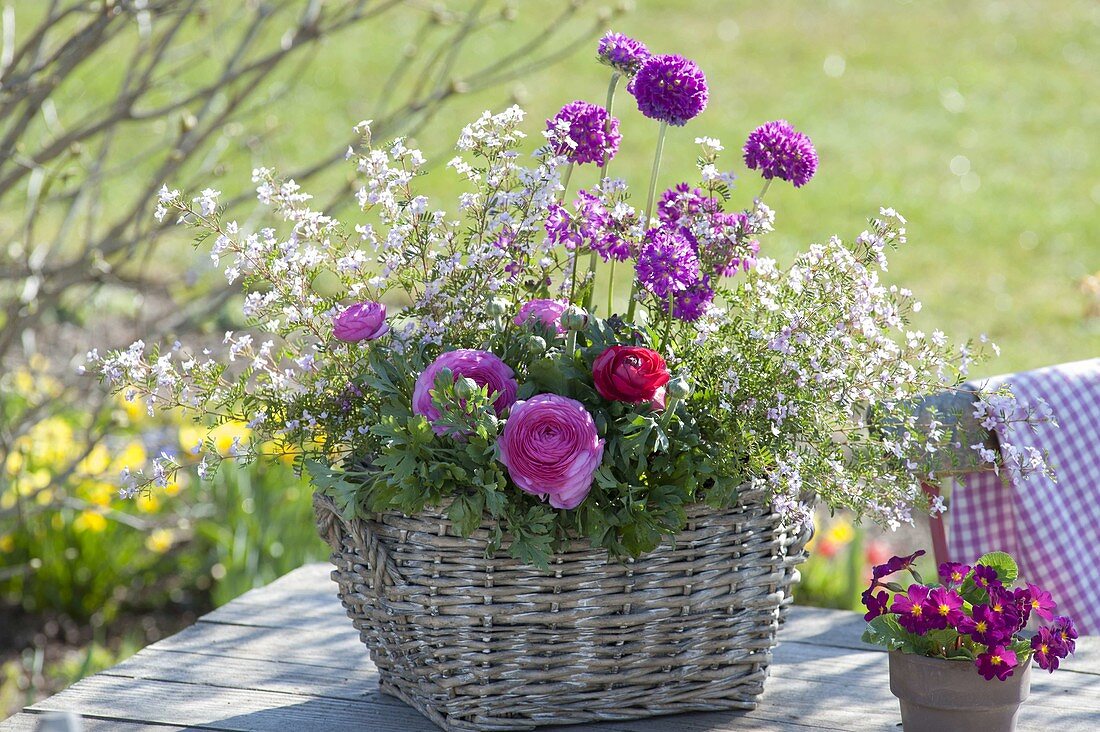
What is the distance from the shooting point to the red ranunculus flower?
49.3 inches

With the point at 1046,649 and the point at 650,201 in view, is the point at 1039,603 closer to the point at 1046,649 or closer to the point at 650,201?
the point at 1046,649

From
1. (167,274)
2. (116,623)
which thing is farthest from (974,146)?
(116,623)

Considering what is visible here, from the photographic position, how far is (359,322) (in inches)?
53.0

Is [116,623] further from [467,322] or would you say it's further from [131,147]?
[131,147]

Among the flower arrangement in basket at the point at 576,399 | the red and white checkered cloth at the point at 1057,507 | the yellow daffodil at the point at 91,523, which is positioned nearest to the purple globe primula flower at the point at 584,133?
the flower arrangement in basket at the point at 576,399

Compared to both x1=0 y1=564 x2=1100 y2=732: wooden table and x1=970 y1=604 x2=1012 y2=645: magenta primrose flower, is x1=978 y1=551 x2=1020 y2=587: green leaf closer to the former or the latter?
x1=970 y1=604 x2=1012 y2=645: magenta primrose flower

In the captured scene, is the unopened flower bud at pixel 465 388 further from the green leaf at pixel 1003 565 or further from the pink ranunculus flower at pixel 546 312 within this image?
the green leaf at pixel 1003 565

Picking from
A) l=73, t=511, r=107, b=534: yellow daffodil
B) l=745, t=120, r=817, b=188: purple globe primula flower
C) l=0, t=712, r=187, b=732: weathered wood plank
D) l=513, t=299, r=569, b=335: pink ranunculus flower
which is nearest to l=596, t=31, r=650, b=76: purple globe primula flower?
l=745, t=120, r=817, b=188: purple globe primula flower

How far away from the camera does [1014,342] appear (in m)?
5.45

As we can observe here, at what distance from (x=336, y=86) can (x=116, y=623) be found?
6.13 meters

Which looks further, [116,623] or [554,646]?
[116,623]

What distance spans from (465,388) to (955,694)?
0.58 meters

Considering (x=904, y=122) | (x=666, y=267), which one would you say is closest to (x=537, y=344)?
(x=666, y=267)

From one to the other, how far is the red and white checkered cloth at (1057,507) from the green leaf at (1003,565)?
0.68m
